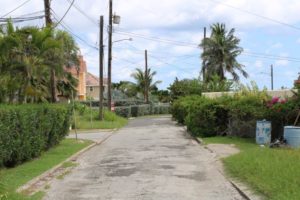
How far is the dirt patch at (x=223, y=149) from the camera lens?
19.3m

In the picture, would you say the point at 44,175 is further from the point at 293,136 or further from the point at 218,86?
the point at 218,86

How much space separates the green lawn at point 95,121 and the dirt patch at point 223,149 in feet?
63.4

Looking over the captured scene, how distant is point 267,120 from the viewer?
75.9 feet

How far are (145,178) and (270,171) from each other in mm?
3132

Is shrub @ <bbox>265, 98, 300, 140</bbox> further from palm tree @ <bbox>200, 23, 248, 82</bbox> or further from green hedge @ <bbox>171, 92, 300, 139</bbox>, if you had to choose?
palm tree @ <bbox>200, 23, 248, 82</bbox>

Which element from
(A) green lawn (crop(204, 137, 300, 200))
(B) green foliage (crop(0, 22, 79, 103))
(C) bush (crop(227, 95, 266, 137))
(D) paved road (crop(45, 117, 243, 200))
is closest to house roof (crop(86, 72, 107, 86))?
(C) bush (crop(227, 95, 266, 137))

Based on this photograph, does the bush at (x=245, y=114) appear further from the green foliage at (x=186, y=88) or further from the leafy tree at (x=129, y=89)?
the leafy tree at (x=129, y=89)

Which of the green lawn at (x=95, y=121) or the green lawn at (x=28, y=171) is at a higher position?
the green lawn at (x=95, y=121)

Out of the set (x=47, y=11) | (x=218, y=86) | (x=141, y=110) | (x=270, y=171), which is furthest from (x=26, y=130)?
(x=141, y=110)

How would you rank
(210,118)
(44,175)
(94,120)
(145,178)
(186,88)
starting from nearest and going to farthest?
(145,178), (44,175), (210,118), (94,120), (186,88)

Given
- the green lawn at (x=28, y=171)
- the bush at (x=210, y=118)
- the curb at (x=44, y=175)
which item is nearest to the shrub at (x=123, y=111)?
the bush at (x=210, y=118)

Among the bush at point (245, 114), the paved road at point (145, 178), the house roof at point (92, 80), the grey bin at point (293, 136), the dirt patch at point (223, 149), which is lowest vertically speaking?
the paved road at point (145, 178)

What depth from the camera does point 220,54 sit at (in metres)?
67.5

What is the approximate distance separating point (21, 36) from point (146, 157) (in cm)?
661
